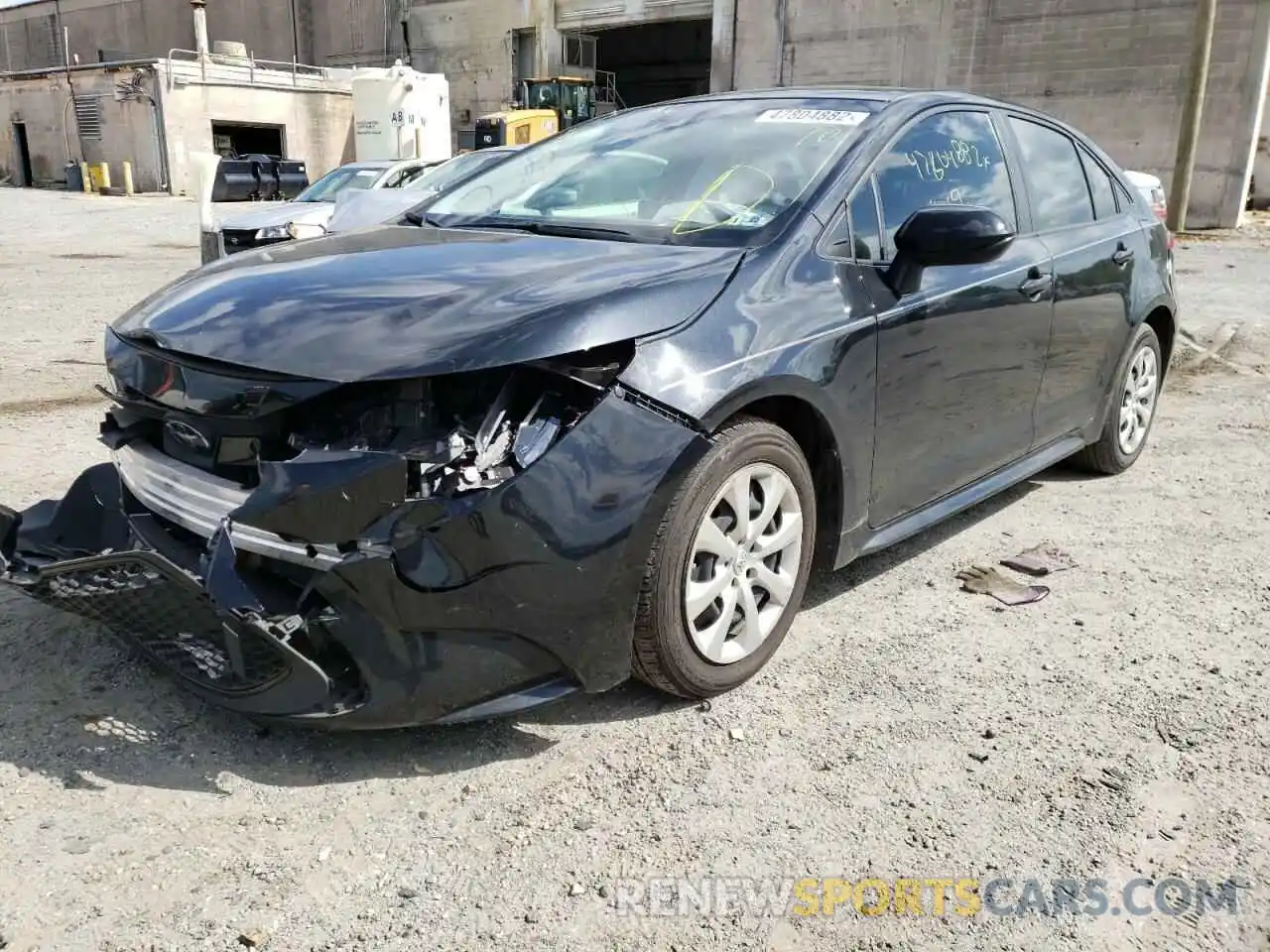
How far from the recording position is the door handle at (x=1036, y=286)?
377 centimetres

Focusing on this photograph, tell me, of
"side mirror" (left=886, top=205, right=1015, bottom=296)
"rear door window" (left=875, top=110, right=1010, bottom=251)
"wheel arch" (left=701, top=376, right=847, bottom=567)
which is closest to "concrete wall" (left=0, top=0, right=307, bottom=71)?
"rear door window" (left=875, top=110, right=1010, bottom=251)

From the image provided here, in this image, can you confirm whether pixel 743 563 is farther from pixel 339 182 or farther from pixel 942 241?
pixel 339 182

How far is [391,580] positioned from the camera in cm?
222

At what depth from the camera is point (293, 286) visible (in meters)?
2.70

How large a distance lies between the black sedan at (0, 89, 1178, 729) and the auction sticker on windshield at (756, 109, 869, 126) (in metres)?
0.02

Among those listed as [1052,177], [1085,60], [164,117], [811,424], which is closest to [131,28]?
[164,117]

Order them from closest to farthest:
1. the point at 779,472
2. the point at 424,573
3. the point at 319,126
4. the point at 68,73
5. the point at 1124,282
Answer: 1. the point at 424,573
2. the point at 779,472
3. the point at 1124,282
4. the point at 68,73
5. the point at 319,126

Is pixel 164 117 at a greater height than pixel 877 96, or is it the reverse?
pixel 164 117

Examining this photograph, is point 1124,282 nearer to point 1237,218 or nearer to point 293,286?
point 293,286

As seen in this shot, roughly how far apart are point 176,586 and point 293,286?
877 millimetres

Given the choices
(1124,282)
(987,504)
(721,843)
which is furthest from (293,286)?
(1124,282)

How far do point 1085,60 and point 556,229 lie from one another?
2544 centimetres

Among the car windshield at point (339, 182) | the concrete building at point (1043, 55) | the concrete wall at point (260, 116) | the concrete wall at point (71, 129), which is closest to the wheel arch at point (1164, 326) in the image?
the car windshield at point (339, 182)

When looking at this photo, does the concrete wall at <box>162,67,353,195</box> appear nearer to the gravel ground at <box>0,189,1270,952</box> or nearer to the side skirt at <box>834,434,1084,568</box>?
the side skirt at <box>834,434,1084,568</box>
